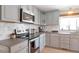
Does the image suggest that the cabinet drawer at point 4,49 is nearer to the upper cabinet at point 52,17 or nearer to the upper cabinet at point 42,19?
the upper cabinet at point 42,19

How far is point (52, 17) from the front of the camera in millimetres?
4996

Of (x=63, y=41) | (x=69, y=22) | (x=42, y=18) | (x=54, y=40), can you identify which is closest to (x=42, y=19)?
(x=42, y=18)

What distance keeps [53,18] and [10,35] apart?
3.04 meters

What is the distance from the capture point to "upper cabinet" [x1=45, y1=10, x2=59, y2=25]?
4893 mm

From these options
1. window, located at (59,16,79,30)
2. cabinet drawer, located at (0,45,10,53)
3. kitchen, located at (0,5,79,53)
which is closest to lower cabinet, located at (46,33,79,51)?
kitchen, located at (0,5,79,53)

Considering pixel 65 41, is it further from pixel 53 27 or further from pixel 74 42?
pixel 53 27

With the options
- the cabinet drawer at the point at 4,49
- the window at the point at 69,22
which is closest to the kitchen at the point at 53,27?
the window at the point at 69,22

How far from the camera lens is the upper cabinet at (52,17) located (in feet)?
16.1

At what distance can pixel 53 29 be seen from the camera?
5.34 meters

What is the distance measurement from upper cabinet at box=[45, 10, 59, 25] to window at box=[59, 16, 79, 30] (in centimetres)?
45

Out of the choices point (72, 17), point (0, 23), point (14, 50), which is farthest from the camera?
point (72, 17)
